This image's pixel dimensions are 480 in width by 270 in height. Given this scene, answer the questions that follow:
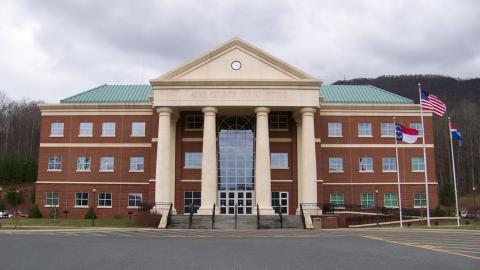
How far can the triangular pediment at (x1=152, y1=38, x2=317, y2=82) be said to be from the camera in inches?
1719

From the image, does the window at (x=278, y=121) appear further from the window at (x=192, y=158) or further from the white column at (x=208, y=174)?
the white column at (x=208, y=174)

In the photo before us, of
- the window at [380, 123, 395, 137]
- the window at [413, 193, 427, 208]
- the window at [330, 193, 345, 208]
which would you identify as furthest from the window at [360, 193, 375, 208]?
the window at [380, 123, 395, 137]

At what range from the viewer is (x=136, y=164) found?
49.8 m

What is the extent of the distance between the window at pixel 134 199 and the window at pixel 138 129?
19.1 feet

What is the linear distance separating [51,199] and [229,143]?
59.3ft

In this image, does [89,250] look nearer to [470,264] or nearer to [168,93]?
[470,264]

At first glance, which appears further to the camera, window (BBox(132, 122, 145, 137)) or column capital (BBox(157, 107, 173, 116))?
window (BBox(132, 122, 145, 137))

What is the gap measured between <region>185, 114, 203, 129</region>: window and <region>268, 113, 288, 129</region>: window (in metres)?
6.47

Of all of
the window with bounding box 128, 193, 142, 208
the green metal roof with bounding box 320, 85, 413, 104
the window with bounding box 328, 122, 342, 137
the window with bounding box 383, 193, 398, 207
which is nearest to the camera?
the window with bounding box 128, 193, 142, 208

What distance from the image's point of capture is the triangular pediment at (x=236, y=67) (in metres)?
43.7

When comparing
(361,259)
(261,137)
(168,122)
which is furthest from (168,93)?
(361,259)

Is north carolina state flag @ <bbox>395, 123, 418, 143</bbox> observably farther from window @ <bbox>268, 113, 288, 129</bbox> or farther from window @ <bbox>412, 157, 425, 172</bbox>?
window @ <bbox>412, 157, 425, 172</bbox>

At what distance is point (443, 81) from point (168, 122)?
115988mm

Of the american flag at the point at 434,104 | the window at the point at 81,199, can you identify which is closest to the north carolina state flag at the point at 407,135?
the american flag at the point at 434,104
